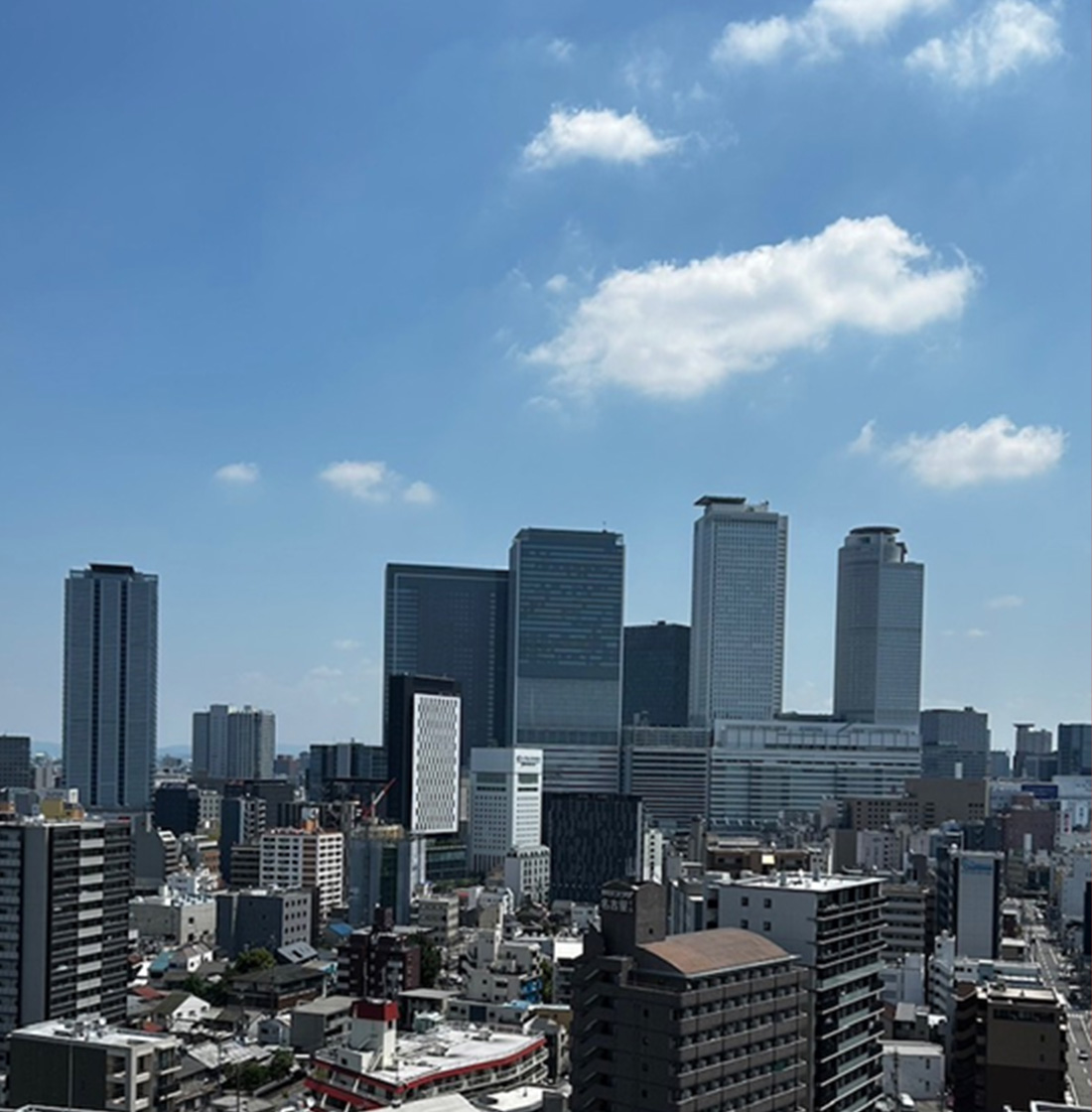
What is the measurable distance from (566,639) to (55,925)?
39.2 metres

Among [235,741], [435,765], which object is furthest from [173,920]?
[235,741]

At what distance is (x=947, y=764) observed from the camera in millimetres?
70125

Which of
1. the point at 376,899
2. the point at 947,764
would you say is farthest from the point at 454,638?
the point at 376,899

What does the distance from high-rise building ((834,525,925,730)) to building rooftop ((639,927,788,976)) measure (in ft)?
169

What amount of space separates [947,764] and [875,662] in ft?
38.2

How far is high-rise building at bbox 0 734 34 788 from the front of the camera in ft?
186

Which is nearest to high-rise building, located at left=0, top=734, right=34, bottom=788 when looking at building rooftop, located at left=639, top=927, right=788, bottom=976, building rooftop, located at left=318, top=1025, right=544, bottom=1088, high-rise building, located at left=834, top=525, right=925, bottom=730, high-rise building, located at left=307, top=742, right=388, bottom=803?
high-rise building, located at left=307, top=742, right=388, bottom=803

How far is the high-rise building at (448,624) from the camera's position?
2347 inches

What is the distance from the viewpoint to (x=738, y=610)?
58188mm

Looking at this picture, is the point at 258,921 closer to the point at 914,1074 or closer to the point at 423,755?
the point at 914,1074

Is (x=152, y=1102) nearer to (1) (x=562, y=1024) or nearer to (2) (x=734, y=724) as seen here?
(1) (x=562, y=1024)

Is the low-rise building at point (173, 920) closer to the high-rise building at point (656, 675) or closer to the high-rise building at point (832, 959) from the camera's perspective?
the high-rise building at point (832, 959)

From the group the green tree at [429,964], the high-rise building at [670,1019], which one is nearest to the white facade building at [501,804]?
the green tree at [429,964]

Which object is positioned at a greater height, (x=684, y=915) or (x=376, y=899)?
(x=684, y=915)
